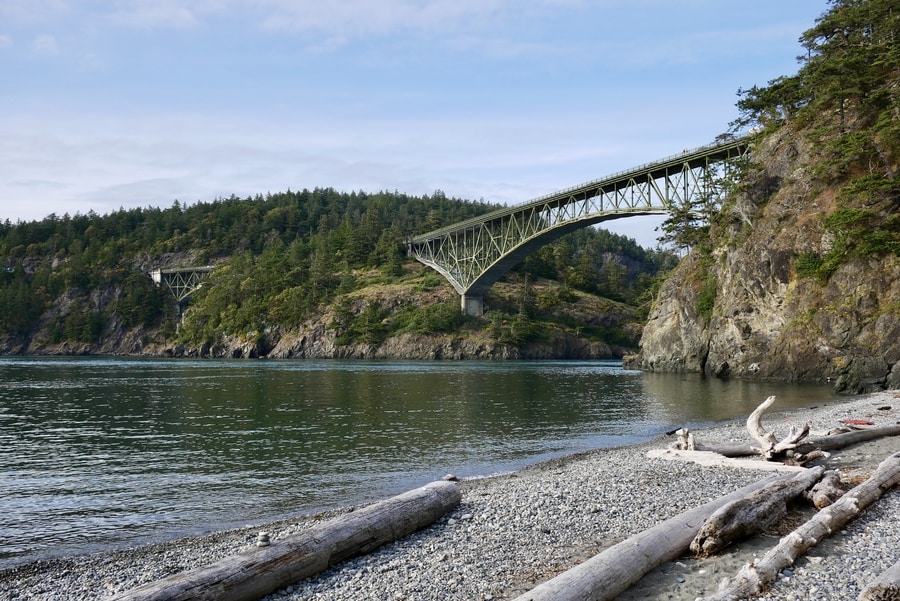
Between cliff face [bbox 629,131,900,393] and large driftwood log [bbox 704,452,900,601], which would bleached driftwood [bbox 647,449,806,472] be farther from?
cliff face [bbox 629,131,900,393]

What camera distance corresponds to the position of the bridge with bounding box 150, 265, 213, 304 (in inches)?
5962

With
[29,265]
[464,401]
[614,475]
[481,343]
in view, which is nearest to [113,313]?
[29,265]

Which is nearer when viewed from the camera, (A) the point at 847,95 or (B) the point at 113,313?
(A) the point at 847,95

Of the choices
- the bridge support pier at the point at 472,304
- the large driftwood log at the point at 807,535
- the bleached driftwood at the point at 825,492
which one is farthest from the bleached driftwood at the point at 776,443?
the bridge support pier at the point at 472,304

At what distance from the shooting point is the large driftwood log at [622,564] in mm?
6395

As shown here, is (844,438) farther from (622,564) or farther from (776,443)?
(622,564)

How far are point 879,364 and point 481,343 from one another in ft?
219

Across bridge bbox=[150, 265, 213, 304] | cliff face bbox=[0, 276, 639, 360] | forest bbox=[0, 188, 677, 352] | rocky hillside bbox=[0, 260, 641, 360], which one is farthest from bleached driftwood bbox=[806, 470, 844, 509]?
bridge bbox=[150, 265, 213, 304]

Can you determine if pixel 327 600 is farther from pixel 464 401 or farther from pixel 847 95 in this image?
pixel 847 95

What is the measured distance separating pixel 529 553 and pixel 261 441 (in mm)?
14604

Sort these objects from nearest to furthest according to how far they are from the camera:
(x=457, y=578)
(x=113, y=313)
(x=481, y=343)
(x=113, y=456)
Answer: (x=457, y=578), (x=113, y=456), (x=481, y=343), (x=113, y=313)

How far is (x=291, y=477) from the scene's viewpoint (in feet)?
51.6

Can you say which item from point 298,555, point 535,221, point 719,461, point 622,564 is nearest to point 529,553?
point 622,564

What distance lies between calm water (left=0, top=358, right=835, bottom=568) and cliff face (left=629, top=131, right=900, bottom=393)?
3.99 metres
